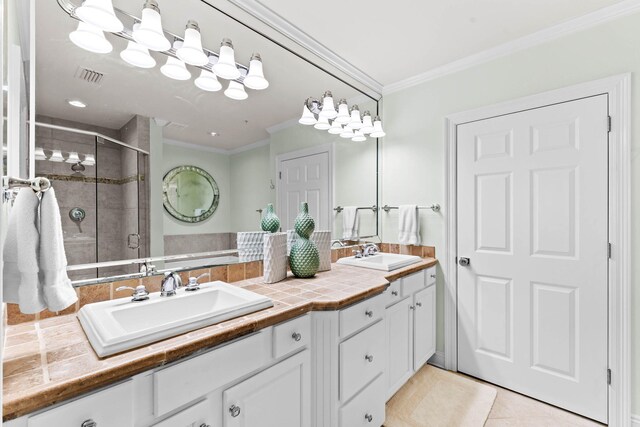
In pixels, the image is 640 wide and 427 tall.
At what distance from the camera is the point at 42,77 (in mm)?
1048

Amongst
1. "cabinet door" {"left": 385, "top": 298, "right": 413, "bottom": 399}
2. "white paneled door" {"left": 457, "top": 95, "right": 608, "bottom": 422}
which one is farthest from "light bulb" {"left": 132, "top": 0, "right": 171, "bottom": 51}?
"white paneled door" {"left": 457, "top": 95, "right": 608, "bottom": 422}

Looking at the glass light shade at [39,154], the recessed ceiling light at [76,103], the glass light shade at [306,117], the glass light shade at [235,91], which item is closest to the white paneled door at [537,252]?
the glass light shade at [306,117]

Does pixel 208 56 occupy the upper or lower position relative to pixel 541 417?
upper

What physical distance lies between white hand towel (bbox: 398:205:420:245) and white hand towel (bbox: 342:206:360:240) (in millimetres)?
372

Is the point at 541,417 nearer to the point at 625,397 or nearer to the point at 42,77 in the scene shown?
the point at 625,397

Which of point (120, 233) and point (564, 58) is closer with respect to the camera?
point (120, 233)

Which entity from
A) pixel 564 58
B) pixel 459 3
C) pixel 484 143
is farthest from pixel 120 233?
pixel 564 58

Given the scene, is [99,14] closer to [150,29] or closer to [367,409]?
[150,29]

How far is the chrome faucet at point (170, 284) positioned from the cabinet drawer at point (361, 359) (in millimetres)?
772

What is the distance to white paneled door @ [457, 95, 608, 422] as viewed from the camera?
171 centimetres

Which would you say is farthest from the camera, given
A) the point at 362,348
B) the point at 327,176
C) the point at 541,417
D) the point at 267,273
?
Answer: the point at 327,176

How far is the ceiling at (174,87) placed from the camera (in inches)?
42.1

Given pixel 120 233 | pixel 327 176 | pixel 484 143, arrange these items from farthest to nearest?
pixel 327 176 → pixel 484 143 → pixel 120 233

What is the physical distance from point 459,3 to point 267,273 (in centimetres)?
183
